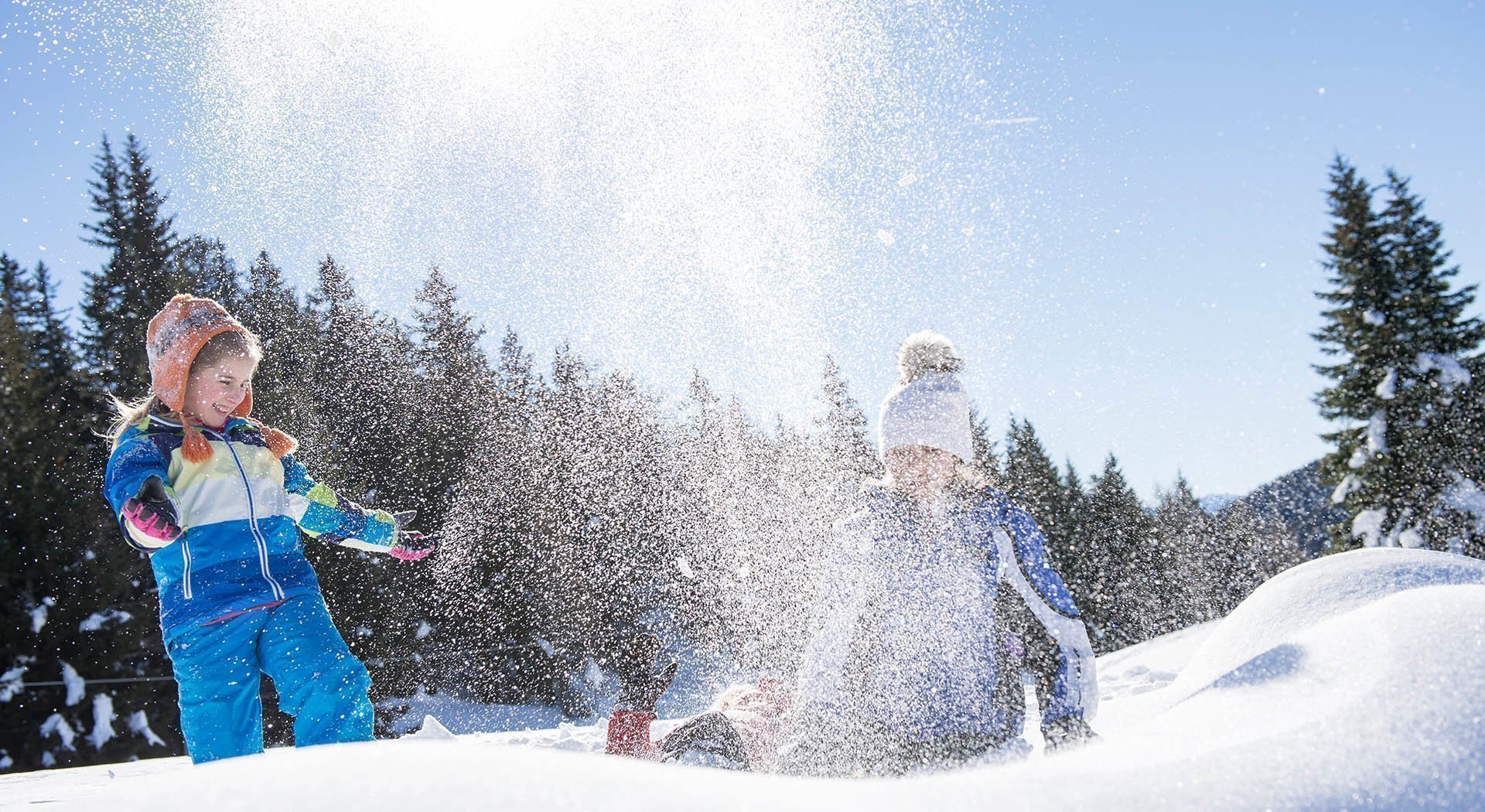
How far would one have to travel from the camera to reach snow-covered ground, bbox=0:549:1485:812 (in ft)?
1.86

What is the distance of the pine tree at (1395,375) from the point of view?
45.8 ft

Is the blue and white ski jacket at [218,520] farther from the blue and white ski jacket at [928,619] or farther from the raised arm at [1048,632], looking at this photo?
the raised arm at [1048,632]

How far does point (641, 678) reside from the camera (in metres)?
2.93

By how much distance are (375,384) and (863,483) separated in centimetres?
1948

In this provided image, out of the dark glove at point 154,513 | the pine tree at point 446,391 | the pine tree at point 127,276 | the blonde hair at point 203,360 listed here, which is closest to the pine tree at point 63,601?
the pine tree at point 127,276

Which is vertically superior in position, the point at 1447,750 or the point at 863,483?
the point at 863,483

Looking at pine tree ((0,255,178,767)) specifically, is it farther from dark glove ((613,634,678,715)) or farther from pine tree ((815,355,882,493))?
pine tree ((815,355,882,493))

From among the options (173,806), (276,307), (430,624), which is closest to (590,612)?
(430,624)

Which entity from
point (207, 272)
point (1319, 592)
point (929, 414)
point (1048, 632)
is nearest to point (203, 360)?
point (929, 414)

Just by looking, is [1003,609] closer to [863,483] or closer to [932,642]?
[932,642]

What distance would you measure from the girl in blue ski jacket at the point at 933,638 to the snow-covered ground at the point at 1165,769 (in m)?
1.46

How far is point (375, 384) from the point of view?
19578 millimetres

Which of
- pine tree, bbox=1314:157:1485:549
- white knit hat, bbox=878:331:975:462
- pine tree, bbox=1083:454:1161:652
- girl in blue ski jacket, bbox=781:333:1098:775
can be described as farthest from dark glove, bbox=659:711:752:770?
pine tree, bbox=1083:454:1161:652

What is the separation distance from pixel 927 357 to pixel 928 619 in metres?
1.00
